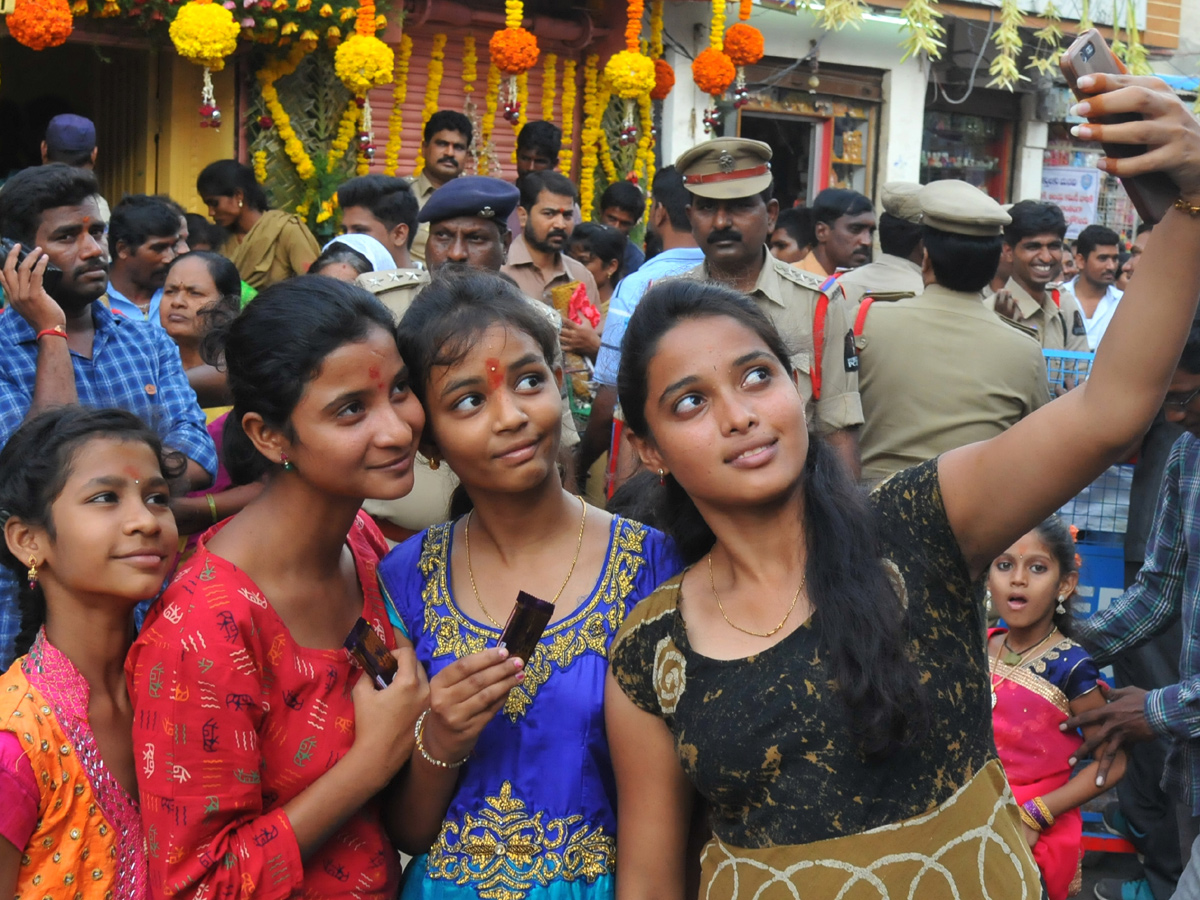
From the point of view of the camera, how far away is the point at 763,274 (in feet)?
14.1

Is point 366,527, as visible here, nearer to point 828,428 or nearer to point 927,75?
point 828,428

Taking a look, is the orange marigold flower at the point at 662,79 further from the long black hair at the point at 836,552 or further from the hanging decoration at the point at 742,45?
the long black hair at the point at 836,552

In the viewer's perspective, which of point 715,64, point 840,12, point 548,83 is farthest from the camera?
point 840,12

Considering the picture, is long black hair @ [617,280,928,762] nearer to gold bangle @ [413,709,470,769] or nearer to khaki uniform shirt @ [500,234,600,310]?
gold bangle @ [413,709,470,769]

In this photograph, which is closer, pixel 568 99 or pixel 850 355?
pixel 850 355

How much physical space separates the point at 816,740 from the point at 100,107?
892 cm

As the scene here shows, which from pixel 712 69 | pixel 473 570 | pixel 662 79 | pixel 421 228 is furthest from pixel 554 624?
pixel 662 79

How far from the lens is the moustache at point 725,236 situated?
4312mm

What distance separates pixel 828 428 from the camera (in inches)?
158

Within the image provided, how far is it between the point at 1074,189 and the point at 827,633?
1294 centimetres

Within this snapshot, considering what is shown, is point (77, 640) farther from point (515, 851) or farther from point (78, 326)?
point (78, 326)

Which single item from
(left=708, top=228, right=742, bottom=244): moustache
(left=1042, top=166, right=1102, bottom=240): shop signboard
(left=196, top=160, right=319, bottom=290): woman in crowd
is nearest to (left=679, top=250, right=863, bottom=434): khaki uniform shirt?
(left=708, top=228, right=742, bottom=244): moustache

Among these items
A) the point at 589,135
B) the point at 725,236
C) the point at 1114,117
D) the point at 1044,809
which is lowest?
the point at 1044,809

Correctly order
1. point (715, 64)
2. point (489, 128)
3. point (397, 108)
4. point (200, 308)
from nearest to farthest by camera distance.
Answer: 1. point (200, 308)
2. point (397, 108)
3. point (489, 128)
4. point (715, 64)
